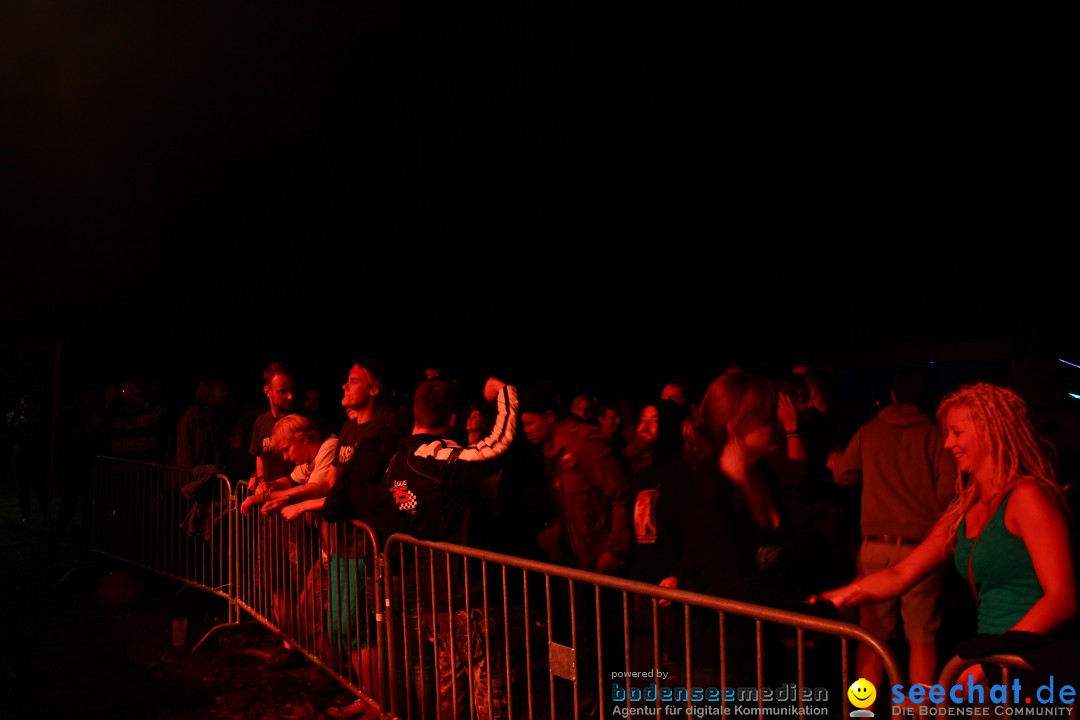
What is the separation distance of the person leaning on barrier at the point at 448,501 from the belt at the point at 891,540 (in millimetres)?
2237

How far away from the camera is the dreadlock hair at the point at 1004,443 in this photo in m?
2.83

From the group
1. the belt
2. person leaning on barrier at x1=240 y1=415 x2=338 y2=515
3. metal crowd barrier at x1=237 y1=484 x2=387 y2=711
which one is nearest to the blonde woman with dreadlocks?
the belt

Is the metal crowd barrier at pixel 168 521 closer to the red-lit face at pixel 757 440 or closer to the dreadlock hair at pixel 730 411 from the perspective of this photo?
the dreadlock hair at pixel 730 411

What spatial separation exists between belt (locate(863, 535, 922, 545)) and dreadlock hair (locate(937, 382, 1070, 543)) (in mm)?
1898

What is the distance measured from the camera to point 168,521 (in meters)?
8.37

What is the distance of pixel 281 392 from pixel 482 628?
3.29 metres

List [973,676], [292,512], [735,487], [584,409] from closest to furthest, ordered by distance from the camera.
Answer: [973,676] < [735,487] < [292,512] < [584,409]

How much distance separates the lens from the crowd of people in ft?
9.48

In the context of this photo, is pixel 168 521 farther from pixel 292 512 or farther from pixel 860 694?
pixel 860 694

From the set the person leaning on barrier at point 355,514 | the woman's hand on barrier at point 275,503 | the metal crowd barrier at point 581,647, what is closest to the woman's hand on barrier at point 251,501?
the woman's hand on barrier at point 275,503

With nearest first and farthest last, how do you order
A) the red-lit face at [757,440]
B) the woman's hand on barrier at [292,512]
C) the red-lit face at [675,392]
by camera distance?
the red-lit face at [757,440] → the woman's hand on barrier at [292,512] → the red-lit face at [675,392]

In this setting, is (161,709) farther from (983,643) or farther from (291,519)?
(983,643)

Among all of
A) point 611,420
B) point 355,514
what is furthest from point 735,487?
point 611,420

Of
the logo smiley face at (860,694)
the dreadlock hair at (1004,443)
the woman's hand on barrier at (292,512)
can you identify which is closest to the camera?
the logo smiley face at (860,694)
